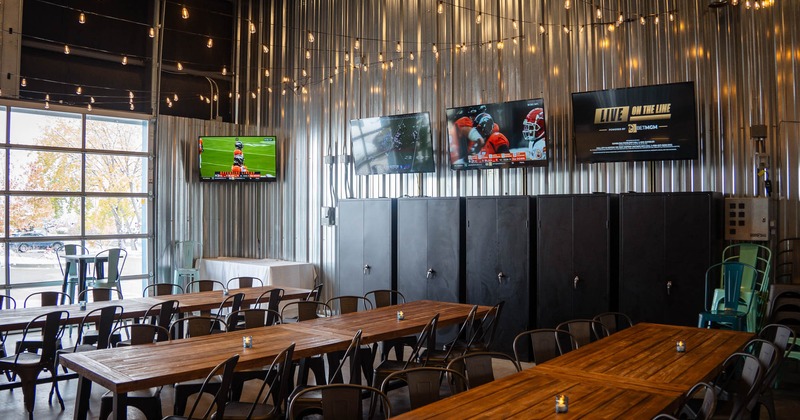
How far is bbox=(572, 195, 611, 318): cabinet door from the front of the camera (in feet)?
24.3

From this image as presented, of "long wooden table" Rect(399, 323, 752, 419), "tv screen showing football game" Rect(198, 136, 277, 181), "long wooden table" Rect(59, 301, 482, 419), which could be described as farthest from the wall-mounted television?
"tv screen showing football game" Rect(198, 136, 277, 181)

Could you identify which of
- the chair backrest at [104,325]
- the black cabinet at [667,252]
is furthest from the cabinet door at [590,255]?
the chair backrest at [104,325]

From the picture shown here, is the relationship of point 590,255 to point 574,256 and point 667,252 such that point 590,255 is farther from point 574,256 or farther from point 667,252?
point 667,252

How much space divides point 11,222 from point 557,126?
8.42 metres

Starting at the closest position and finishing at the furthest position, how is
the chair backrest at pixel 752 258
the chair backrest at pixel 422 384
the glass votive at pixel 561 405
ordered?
the glass votive at pixel 561 405, the chair backrest at pixel 422 384, the chair backrest at pixel 752 258

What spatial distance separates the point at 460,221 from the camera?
8719mm

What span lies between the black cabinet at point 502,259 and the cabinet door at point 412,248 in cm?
74

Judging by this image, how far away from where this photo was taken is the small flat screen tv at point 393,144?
9.45m

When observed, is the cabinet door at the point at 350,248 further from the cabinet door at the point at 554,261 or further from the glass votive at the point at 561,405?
the glass votive at the point at 561,405

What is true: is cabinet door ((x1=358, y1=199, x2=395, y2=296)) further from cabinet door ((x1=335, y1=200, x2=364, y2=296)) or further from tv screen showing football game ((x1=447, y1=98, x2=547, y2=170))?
tv screen showing football game ((x1=447, y1=98, x2=547, y2=170))

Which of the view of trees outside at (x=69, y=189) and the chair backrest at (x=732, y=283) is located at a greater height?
the view of trees outside at (x=69, y=189)

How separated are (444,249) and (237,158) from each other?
5.06 m

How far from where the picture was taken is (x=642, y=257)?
23.5 ft

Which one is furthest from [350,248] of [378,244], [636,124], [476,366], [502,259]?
[476,366]
